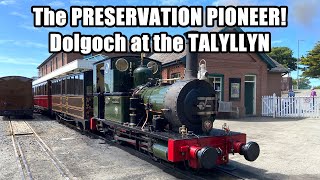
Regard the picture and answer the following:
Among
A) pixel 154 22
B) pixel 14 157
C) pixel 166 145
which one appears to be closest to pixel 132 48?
pixel 154 22

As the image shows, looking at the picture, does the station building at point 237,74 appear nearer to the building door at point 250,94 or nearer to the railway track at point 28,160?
the building door at point 250,94

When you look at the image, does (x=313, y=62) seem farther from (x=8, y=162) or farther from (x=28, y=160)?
(x=8, y=162)

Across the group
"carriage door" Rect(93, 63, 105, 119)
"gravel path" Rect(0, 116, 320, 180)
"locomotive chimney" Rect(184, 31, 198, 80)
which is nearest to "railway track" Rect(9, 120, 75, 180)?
"gravel path" Rect(0, 116, 320, 180)

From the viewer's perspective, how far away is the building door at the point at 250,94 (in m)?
19.0

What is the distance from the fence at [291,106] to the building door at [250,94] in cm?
64

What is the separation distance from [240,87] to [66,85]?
33.0ft

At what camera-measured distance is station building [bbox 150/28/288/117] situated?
17578 millimetres

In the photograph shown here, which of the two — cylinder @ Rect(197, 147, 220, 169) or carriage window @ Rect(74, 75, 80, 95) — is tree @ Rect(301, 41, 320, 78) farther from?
cylinder @ Rect(197, 147, 220, 169)

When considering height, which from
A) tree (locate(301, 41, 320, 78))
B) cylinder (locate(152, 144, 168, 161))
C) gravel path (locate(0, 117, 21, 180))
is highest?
tree (locate(301, 41, 320, 78))

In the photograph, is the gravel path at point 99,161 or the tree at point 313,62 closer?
the gravel path at point 99,161

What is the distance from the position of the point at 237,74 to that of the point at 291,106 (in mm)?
3782

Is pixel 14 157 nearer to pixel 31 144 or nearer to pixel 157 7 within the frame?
pixel 31 144

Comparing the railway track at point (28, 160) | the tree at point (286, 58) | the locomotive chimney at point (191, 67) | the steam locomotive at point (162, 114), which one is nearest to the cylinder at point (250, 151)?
the steam locomotive at point (162, 114)

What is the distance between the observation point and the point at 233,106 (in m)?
18.0
